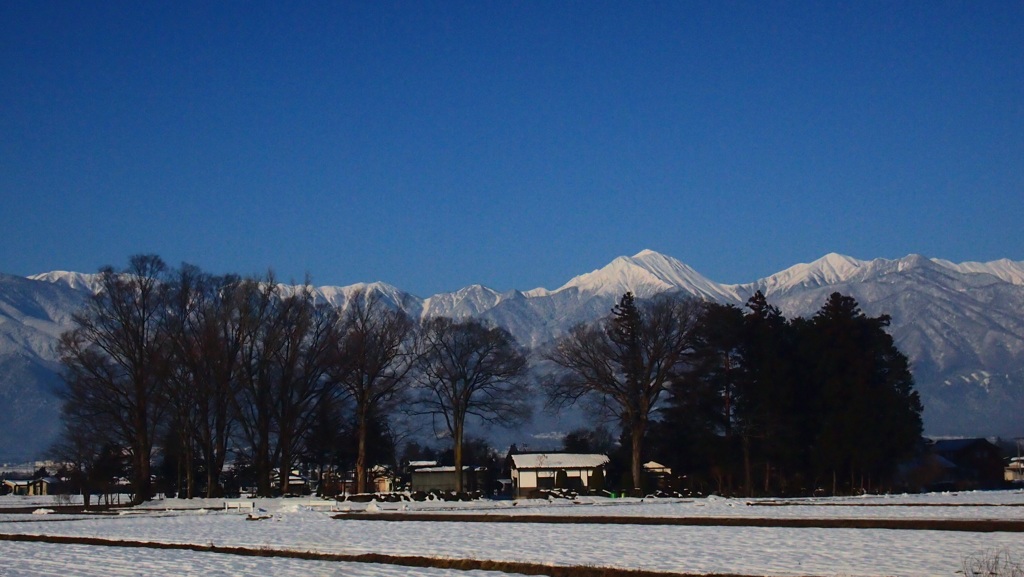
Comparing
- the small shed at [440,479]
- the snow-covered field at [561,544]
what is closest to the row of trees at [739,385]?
the small shed at [440,479]

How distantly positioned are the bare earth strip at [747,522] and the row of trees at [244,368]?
21.4 metres

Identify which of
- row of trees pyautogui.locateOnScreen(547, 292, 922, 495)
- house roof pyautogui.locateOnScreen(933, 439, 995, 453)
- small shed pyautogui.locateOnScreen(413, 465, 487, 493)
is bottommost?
small shed pyautogui.locateOnScreen(413, 465, 487, 493)

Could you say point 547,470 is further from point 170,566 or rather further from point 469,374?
point 170,566

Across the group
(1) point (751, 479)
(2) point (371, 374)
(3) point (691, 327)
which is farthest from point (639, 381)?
(2) point (371, 374)

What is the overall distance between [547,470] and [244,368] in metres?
26.0

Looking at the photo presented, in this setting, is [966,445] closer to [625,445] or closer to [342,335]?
[625,445]

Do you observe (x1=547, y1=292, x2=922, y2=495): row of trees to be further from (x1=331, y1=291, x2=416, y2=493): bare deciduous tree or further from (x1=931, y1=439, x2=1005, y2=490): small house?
(x1=931, y1=439, x2=1005, y2=490): small house

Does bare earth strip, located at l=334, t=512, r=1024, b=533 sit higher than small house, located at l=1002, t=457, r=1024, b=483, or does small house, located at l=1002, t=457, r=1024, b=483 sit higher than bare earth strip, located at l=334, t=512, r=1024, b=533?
bare earth strip, located at l=334, t=512, r=1024, b=533

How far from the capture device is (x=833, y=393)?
60.4m

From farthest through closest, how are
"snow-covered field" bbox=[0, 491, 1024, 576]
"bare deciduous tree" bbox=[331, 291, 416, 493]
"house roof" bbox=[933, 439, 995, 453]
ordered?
"house roof" bbox=[933, 439, 995, 453], "bare deciduous tree" bbox=[331, 291, 416, 493], "snow-covered field" bbox=[0, 491, 1024, 576]

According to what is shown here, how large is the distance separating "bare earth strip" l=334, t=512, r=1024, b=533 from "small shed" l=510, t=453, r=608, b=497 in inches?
1446

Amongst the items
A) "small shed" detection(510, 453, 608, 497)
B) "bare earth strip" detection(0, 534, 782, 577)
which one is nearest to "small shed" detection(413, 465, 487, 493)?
"small shed" detection(510, 453, 608, 497)

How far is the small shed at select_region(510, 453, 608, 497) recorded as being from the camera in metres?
76.3

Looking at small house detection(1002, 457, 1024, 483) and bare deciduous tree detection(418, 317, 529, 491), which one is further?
small house detection(1002, 457, 1024, 483)
